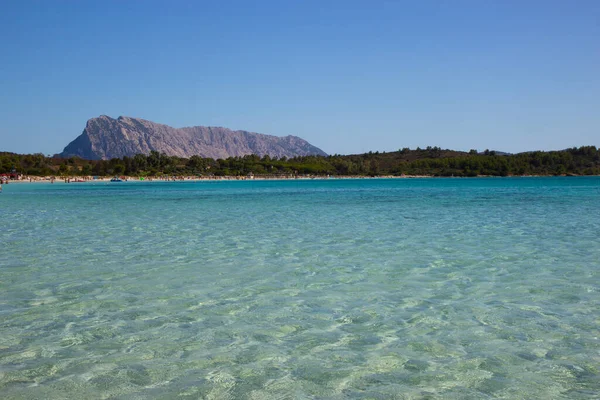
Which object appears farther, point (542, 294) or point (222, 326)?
point (542, 294)

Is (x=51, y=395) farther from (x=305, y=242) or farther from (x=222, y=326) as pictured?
(x=305, y=242)

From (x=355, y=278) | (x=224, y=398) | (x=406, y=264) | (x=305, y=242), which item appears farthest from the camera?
(x=305, y=242)

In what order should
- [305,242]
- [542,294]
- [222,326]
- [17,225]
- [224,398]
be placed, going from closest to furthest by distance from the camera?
[224,398] → [222,326] → [542,294] → [305,242] → [17,225]

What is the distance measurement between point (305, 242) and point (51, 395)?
12.8 meters

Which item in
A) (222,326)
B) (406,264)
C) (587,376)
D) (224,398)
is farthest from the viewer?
(406,264)

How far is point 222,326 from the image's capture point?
7.73 m

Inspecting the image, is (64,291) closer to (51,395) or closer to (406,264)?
(51,395)

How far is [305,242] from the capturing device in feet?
58.3

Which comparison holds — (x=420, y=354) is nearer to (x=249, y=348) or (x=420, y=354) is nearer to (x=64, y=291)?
(x=249, y=348)

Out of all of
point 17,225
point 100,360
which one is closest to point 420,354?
point 100,360

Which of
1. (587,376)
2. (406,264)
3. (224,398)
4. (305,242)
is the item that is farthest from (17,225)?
(587,376)

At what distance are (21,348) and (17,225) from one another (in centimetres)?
2048

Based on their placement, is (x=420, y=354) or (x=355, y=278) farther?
(x=355, y=278)

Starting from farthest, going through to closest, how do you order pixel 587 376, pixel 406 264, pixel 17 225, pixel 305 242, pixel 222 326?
1. pixel 17 225
2. pixel 305 242
3. pixel 406 264
4. pixel 222 326
5. pixel 587 376
